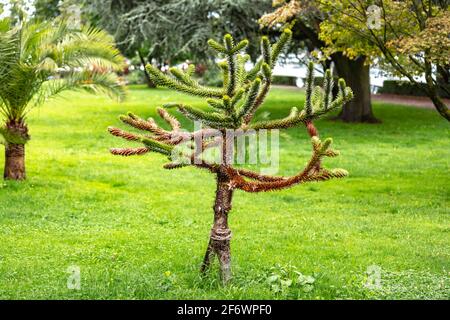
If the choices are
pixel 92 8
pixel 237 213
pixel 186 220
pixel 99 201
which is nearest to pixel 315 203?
pixel 237 213

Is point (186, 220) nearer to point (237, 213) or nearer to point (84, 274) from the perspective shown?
point (237, 213)

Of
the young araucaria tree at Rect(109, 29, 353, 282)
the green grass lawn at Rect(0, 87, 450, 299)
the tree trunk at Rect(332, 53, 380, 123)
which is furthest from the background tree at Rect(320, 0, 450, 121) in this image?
the tree trunk at Rect(332, 53, 380, 123)

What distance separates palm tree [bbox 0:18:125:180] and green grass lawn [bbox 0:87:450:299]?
0.97 meters

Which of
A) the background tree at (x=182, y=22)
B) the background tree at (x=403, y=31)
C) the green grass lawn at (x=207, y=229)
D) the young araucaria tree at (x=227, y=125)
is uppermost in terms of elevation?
the background tree at (x=182, y=22)

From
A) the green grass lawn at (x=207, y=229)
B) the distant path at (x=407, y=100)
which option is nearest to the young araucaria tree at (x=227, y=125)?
the green grass lawn at (x=207, y=229)

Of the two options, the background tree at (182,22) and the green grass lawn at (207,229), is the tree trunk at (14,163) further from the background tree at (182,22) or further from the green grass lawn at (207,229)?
the background tree at (182,22)

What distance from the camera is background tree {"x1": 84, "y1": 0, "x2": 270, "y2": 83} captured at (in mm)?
19438

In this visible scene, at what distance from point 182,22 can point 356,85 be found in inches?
226

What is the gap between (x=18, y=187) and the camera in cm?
1091

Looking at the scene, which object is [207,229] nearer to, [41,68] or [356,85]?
[41,68]

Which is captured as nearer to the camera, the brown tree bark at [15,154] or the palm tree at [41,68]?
the palm tree at [41,68]

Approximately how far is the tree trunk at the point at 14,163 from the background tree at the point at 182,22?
8.72m

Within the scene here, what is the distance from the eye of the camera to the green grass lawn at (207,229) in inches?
243

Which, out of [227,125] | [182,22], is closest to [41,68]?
[227,125]
